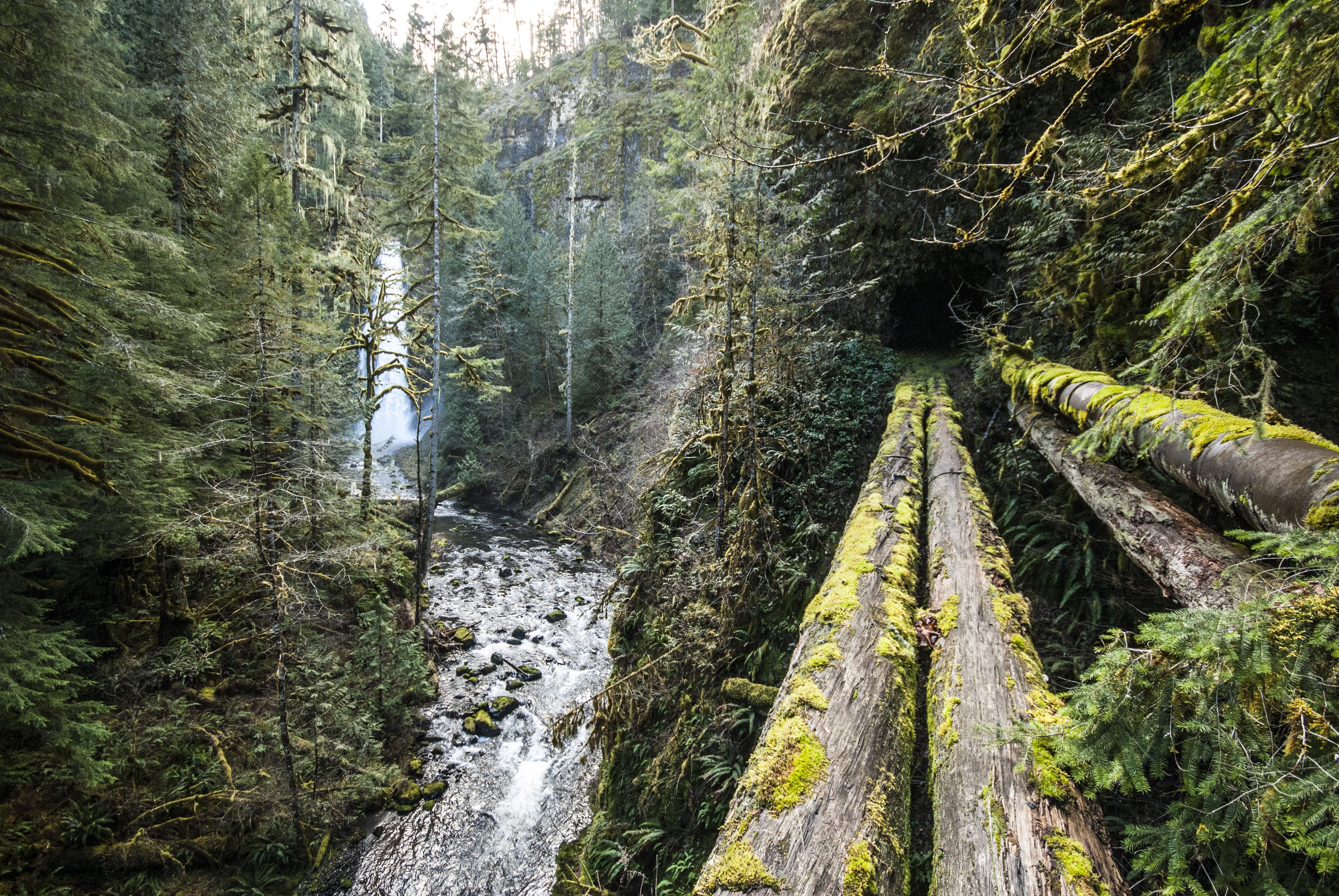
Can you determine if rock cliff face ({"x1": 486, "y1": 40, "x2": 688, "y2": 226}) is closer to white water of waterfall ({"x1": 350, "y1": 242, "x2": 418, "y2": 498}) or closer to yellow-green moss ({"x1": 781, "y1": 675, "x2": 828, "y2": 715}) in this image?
white water of waterfall ({"x1": 350, "y1": 242, "x2": 418, "y2": 498})

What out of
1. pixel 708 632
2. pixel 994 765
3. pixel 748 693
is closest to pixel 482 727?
pixel 708 632

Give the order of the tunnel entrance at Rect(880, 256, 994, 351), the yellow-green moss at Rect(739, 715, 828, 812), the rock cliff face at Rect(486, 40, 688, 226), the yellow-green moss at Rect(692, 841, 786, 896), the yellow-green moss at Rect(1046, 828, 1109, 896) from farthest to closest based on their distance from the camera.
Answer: the rock cliff face at Rect(486, 40, 688, 226)
the tunnel entrance at Rect(880, 256, 994, 351)
the yellow-green moss at Rect(739, 715, 828, 812)
the yellow-green moss at Rect(692, 841, 786, 896)
the yellow-green moss at Rect(1046, 828, 1109, 896)

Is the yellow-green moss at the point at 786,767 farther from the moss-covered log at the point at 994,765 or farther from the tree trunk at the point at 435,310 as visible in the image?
the tree trunk at the point at 435,310

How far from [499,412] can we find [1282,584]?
26407mm

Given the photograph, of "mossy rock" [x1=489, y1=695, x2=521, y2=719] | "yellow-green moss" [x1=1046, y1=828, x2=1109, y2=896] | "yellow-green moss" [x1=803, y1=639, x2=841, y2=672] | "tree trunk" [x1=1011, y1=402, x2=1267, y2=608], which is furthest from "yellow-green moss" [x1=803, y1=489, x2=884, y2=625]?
"mossy rock" [x1=489, y1=695, x2=521, y2=719]

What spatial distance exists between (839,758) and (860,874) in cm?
49

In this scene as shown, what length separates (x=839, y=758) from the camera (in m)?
2.24

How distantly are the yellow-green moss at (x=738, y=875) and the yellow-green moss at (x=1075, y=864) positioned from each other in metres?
0.97

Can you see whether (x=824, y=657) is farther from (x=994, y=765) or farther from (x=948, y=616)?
(x=948, y=616)

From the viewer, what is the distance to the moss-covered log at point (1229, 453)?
1.88 metres

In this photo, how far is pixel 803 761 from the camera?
7.19ft

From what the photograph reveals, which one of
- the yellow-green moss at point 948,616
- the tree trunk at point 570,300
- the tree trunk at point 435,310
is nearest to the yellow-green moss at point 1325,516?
Answer: the yellow-green moss at point 948,616

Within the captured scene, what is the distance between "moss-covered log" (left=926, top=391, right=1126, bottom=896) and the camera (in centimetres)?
→ 167

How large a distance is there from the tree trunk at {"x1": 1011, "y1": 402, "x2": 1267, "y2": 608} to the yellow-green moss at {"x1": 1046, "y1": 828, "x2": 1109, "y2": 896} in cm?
113
